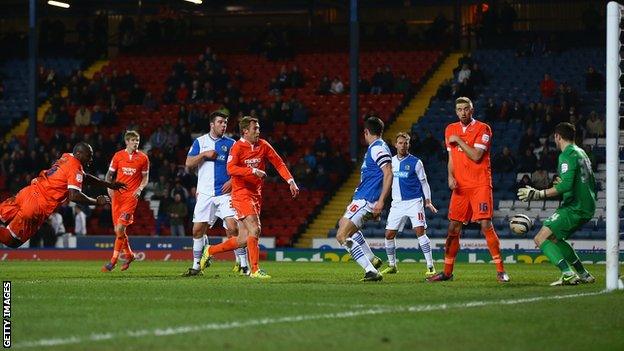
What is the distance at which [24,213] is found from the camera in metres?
16.8

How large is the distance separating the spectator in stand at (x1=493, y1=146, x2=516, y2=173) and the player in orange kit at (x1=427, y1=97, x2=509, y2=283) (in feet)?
54.5

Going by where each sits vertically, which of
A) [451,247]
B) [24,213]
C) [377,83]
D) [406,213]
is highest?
[377,83]

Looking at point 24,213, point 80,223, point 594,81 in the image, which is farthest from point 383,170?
point 594,81

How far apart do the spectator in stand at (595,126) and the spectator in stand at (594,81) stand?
258cm

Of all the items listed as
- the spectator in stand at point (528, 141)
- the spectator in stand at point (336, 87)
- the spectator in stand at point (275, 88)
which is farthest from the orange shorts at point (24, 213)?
the spectator in stand at point (275, 88)

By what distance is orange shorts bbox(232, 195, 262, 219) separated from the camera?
1761 cm

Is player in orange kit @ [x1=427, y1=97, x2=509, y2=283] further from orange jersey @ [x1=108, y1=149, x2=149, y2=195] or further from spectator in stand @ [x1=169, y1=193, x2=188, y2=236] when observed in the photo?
spectator in stand @ [x1=169, y1=193, x2=188, y2=236]

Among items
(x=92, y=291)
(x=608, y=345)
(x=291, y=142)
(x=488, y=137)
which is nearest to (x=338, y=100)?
(x=291, y=142)

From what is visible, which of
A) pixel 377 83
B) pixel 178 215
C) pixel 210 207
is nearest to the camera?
pixel 210 207

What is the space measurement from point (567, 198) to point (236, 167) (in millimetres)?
4941

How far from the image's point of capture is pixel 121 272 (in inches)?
815

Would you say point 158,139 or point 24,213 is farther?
point 158,139

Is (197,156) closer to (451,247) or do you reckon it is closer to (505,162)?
(451,247)

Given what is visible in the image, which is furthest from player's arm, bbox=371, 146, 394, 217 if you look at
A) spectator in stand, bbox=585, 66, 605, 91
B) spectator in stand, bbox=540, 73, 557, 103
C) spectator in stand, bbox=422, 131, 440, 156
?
spectator in stand, bbox=585, 66, 605, 91
